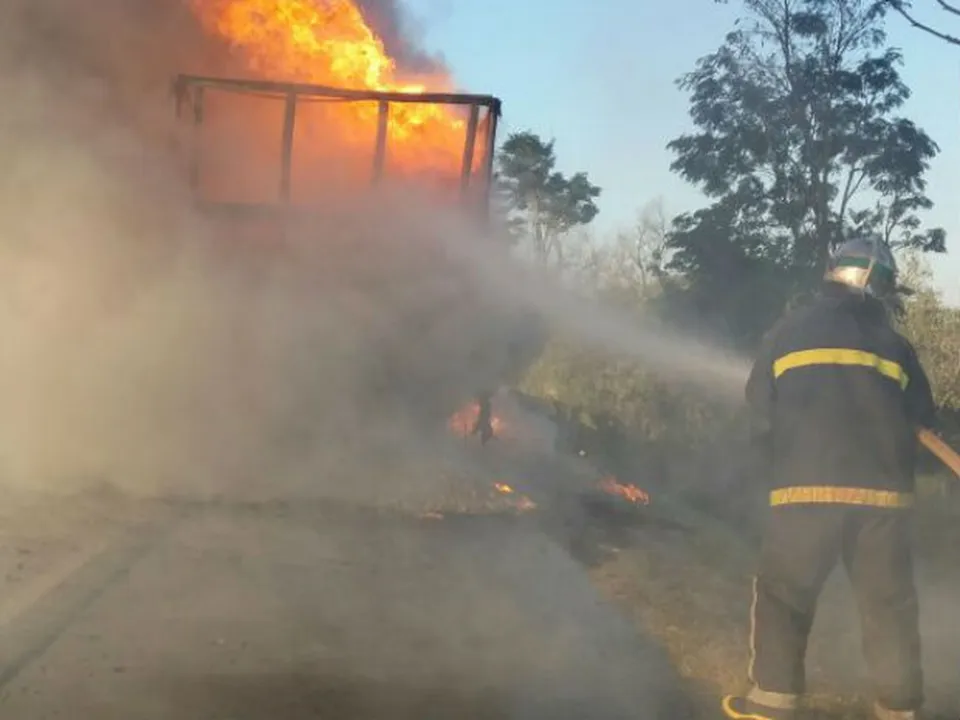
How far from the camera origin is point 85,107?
31.6ft

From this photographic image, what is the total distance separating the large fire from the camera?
32.1 feet

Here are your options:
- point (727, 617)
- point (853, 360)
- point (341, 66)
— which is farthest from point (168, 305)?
point (853, 360)

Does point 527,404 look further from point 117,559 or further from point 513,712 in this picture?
point 513,712

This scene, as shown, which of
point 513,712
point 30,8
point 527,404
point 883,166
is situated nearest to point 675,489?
point 527,404

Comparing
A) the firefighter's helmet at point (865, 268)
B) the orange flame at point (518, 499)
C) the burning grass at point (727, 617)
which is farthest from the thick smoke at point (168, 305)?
the firefighter's helmet at point (865, 268)

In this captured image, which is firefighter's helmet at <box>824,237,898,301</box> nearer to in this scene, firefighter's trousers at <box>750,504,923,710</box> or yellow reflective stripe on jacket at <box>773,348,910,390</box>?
yellow reflective stripe on jacket at <box>773,348,910,390</box>

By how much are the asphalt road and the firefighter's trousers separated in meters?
0.55

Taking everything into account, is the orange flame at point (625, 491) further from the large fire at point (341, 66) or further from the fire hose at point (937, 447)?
the fire hose at point (937, 447)

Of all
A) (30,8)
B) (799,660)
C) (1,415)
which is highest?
(30,8)

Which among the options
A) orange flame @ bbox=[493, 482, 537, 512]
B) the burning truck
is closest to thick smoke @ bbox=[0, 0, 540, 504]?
the burning truck

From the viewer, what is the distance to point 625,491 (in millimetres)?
11969

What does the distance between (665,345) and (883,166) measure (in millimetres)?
21001

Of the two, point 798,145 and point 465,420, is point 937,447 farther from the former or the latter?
point 798,145

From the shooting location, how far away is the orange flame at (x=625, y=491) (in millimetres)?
11445
